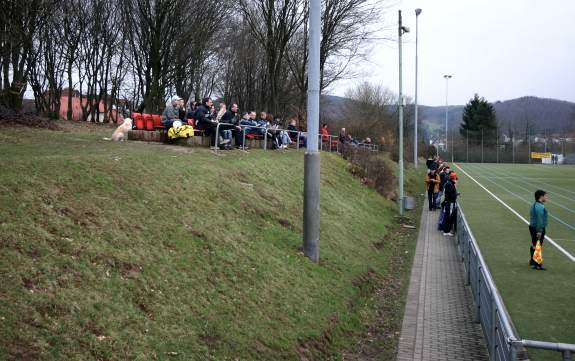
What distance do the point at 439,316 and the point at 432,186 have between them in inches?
620

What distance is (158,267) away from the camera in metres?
7.42

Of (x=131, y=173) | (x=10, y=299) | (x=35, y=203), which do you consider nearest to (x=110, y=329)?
(x=10, y=299)

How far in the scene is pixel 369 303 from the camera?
1114 cm

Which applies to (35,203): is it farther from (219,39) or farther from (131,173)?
(219,39)

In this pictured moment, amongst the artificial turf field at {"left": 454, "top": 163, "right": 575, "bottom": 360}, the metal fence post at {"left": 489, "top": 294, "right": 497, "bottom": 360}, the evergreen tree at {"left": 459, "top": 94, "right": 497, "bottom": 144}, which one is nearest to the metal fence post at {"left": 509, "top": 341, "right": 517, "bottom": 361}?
the metal fence post at {"left": 489, "top": 294, "right": 497, "bottom": 360}

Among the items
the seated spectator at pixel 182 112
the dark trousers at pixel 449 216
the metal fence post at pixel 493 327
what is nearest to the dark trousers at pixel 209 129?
the seated spectator at pixel 182 112

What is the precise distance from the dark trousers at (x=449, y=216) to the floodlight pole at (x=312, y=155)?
32.6 feet

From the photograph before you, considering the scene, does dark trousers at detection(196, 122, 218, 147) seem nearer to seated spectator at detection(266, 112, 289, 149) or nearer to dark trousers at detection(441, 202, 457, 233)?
seated spectator at detection(266, 112, 289, 149)

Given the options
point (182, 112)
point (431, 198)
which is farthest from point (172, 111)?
point (431, 198)

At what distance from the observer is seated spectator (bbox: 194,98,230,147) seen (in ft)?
56.2

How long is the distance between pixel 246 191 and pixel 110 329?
7700 millimetres

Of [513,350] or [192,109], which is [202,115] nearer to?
[192,109]

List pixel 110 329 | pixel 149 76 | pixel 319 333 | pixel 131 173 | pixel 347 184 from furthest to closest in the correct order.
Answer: pixel 149 76
pixel 347 184
pixel 131 173
pixel 319 333
pixel 110 329

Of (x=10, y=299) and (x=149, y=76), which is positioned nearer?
(x=10, y=299)
